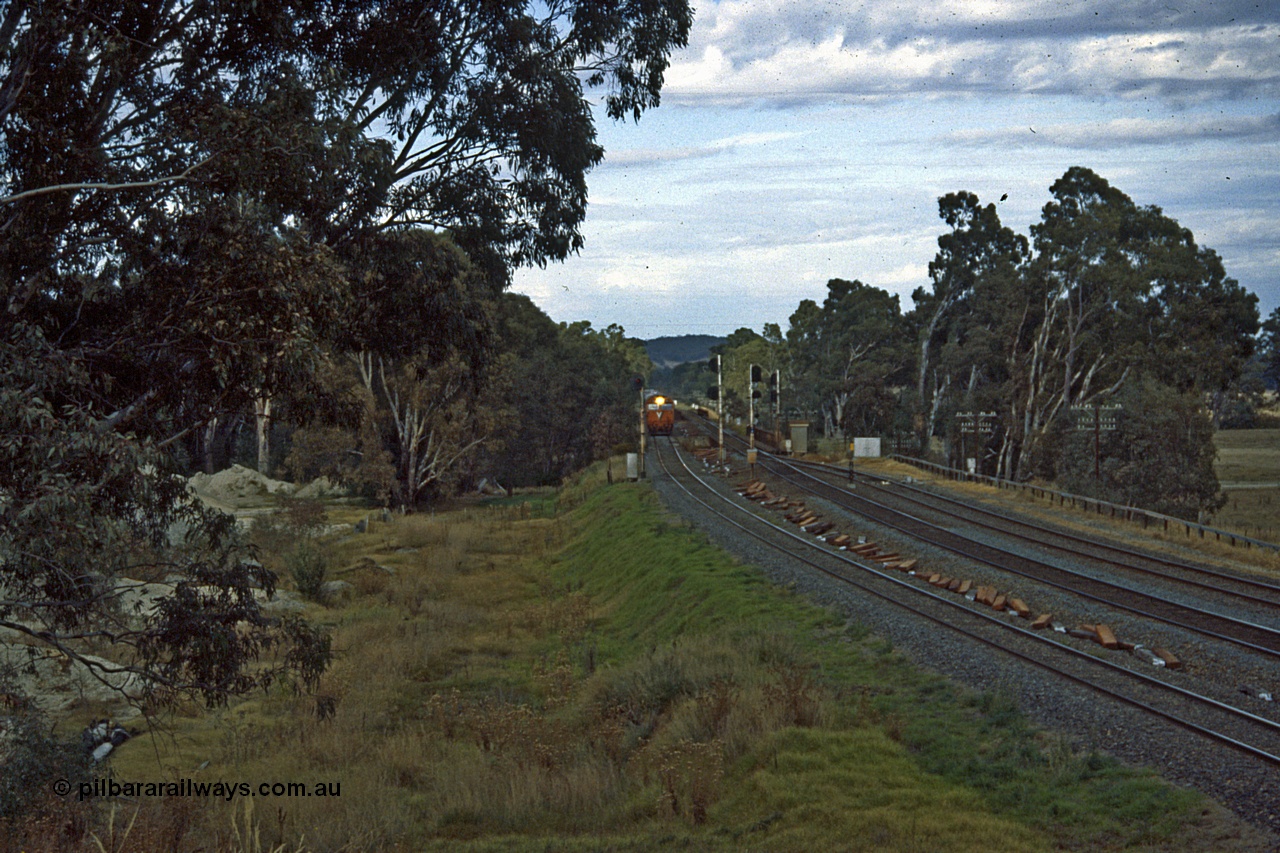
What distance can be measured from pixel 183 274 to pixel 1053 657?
11.4 metres

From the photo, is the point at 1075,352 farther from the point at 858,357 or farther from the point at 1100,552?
the point at 1100,552

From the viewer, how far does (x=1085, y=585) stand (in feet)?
63.4

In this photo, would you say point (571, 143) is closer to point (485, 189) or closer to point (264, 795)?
point (485, 189)

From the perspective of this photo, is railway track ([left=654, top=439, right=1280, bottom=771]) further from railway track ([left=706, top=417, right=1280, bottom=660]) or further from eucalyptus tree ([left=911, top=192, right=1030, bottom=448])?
eucalyptus tree ([left=911, top=192, right=1030, bottom=448])

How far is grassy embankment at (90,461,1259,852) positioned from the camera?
28.5ft

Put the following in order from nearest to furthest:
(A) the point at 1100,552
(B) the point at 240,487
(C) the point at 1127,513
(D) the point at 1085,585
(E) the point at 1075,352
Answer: (D) the point at 1085,585
(A) the point at 1100,552
(C) the point at 1127,513
(B) the point at 240,487
(E) the point at 1075,352

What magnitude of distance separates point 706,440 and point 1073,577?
5903cm

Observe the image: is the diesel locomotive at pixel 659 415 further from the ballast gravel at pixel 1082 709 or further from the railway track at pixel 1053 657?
the ballast gravel at pixel 1082 709

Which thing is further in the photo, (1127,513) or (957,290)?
(957,290)

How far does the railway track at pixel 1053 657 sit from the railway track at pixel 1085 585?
95.7 inches

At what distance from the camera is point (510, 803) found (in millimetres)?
10227

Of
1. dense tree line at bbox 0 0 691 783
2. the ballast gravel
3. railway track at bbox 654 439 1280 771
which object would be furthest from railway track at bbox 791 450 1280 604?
dense tree line at bbox 0 0 691 783

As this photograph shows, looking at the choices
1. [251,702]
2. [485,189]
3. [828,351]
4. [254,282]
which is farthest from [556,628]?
[828,351]

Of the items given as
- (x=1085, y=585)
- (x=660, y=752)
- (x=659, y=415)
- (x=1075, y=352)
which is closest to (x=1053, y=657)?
(x=660, y=752)
